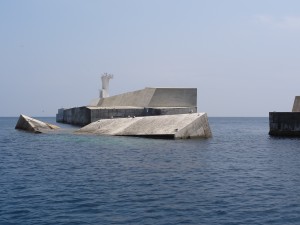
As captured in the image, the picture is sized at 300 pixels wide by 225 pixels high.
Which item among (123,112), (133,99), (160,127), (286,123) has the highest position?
(133,99)

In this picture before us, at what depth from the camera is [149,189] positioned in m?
17.2

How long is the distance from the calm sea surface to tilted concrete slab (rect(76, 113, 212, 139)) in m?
10.3

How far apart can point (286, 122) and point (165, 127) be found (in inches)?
566

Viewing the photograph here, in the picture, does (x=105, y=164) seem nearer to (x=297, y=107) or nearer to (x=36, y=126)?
(x=297, y=107)

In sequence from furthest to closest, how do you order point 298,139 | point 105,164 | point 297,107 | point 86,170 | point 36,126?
point 36,126
point 297,107
point 298,139
point 105,164
point 86,170

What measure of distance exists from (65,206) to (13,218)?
1895 millimetres

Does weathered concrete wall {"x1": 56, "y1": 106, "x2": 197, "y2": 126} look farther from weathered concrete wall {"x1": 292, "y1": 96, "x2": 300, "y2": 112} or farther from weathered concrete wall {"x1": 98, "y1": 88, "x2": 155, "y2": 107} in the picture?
weathered concrete wall {"x1": 292, "y1": 96, "x2": 300, "y2": 112}

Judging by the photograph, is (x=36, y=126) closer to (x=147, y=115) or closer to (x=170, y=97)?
(x=147, y=115)

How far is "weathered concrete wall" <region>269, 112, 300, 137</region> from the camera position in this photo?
46831 millimetres

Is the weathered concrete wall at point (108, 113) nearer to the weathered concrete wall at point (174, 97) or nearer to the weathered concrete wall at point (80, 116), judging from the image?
the weathered concrete wall at point (80, 116)

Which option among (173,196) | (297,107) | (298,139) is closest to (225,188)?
(173,196)

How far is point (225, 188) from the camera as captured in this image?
58.0ft

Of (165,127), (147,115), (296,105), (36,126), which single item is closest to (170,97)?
(147,115)

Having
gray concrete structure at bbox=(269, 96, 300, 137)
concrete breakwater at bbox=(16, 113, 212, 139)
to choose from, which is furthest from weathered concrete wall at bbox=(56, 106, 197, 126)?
gray concrete structure at bbox=(269, 96, 300, 137)
